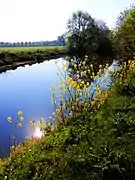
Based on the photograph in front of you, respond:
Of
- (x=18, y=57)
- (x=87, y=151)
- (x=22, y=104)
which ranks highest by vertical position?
(x=87, y=151)

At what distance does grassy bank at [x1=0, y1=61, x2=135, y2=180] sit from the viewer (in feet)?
17.6

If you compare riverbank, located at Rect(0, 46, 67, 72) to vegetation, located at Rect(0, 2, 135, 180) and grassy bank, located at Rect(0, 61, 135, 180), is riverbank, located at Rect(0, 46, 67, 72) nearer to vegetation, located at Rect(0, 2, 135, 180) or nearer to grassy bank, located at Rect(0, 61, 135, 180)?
vegetation, located at Rect(0, 2, 135, 180)

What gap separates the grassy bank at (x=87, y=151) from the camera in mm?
5375

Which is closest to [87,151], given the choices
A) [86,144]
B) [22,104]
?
[86,144]

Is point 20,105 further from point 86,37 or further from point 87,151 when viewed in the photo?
point 86,37

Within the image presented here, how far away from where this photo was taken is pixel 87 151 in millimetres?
5953

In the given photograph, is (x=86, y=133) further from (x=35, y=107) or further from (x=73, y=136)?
(x=35, y=107)

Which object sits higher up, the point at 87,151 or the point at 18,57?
the point at 87,151

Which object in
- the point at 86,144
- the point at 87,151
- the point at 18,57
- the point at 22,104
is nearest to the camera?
the point at 87,151

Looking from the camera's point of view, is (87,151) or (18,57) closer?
(87,151)

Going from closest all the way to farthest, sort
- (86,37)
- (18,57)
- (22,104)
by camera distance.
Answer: (22,104) → (18,57) → (86,37)

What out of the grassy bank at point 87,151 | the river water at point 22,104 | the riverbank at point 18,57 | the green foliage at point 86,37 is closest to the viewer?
the grassy bank at point 87,151

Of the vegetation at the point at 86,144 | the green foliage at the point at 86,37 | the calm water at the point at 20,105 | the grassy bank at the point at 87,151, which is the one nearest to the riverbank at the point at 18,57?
the green foliage at the point at 86,37

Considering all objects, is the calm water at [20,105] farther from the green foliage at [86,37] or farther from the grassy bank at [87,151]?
the green foliage at [86,37]
